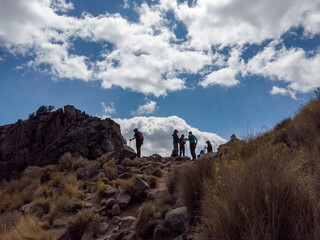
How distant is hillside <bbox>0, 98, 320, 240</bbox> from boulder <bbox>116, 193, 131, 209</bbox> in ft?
0.12

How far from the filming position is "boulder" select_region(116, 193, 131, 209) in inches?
302

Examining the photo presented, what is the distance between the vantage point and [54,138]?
23234mm

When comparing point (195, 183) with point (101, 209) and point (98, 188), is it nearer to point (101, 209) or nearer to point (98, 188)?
point (101, 209)

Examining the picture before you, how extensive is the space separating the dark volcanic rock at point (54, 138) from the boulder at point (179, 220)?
14.9 meters

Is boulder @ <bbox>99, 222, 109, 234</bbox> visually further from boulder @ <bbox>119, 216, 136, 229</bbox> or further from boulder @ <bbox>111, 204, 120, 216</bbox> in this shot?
boulder @ <bbox>119, 216, 136, 229</bbox>

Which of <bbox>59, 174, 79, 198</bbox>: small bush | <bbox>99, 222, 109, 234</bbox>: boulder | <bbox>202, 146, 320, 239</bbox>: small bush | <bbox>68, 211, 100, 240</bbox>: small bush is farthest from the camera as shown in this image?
<bbox>59, 174, 79, 198</bbox>: small bush

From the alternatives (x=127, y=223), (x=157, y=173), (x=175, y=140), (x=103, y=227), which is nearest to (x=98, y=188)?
(x=157, y=173)

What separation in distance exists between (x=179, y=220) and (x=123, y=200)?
14.0 ft

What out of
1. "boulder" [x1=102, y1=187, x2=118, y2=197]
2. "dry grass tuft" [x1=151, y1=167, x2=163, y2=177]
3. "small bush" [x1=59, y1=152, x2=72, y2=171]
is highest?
"small bush" [x1=59, y1=152, x2=72, y2=171]

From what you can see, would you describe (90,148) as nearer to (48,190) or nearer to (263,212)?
(48,190)

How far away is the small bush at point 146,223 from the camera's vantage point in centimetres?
473

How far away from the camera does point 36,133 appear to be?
24.0 meters

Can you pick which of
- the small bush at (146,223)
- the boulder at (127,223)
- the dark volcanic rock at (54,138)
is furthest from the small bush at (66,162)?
the small bush at (146,223)

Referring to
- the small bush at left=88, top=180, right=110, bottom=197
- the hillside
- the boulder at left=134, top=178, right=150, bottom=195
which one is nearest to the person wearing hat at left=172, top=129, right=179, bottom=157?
the hillside
